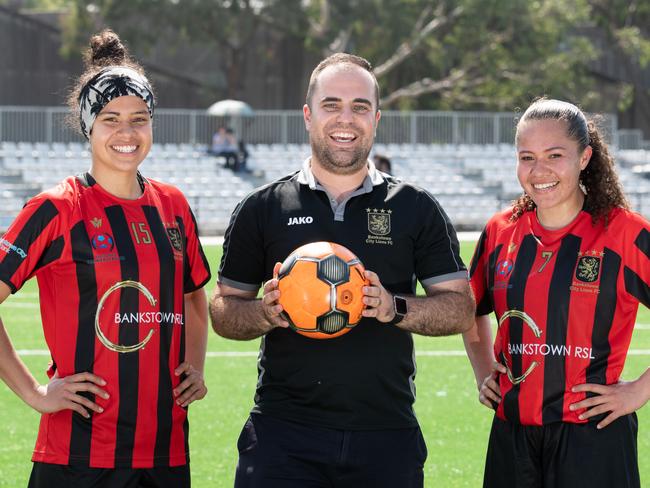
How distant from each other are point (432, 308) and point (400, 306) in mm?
180

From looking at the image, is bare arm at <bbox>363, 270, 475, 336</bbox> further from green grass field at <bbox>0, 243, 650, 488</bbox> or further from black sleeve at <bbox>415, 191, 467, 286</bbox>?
green grass field at <bbox>0, 243, 650, 488</bbox>

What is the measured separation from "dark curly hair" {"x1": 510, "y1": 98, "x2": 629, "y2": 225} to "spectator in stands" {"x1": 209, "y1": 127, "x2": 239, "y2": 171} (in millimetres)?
28432

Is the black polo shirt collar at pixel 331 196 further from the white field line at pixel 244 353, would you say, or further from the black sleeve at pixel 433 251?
the white field line at pixel 244 353

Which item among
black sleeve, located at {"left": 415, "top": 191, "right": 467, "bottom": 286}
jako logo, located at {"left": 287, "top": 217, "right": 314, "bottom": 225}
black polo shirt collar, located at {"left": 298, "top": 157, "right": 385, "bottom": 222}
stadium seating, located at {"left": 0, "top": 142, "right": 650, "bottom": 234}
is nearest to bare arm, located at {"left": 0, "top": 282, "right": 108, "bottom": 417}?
jako logo, located at {"left": 287, "top": 217, "right": 314, "bottom": 225}

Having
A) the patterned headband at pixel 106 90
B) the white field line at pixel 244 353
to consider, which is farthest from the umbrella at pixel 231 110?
the patterned headband at pixel 106 90

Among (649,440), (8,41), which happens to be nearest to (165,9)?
(8,41)

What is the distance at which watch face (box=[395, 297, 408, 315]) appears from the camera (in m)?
4.58

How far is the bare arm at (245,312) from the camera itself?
Result: 4.52m

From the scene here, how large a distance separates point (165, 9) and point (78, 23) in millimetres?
3260

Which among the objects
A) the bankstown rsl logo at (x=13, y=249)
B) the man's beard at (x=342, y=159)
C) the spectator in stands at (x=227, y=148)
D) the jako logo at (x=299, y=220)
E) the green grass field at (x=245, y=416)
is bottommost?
the green grass field at (x=245, y=416)

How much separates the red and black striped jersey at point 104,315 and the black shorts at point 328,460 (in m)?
0.49

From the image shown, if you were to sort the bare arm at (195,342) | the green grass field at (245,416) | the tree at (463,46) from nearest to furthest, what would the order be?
the bare arm at (195,342)
the green grass field at (245,416)
the tree at (463,46)

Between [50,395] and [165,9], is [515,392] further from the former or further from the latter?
[165,9]

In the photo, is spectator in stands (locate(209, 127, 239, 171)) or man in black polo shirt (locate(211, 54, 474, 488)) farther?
spectator in stands (locate(209, 127, 239, 171))
